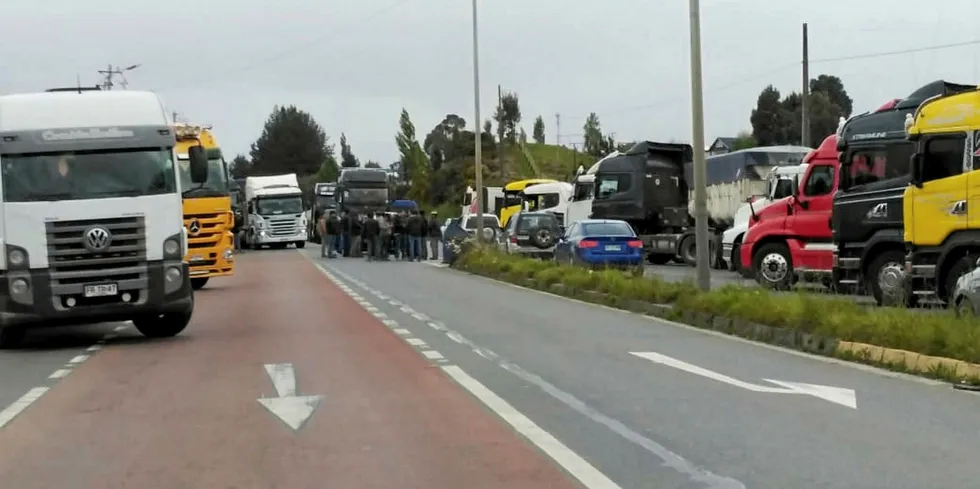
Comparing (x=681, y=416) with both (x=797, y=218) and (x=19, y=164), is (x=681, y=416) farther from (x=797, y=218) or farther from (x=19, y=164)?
(x=797, y=218)

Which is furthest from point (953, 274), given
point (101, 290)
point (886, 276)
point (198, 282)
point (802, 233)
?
point (198, 282)

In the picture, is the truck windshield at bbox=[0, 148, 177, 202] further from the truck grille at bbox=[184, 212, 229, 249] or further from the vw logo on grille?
the truck grille at bbox=[184, 212, 229, 249]

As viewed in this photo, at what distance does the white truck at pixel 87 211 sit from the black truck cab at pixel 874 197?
11399 mm

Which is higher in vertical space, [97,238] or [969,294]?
[97,238]

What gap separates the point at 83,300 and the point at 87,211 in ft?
3.75

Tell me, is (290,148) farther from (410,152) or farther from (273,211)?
(273,211)

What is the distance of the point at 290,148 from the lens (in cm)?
15012

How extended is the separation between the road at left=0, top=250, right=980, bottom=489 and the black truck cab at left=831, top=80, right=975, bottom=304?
16.8ft

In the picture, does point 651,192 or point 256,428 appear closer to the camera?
point 256,428

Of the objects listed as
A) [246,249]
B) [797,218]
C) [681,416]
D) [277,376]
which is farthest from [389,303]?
[246,249]

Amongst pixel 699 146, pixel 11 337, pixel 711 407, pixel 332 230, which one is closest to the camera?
pixel 711 407

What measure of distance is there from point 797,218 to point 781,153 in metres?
12.2

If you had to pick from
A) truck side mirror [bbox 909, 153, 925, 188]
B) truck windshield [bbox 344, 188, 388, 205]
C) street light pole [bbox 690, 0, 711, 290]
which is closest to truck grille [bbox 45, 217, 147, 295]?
street light pole [bbox 690, 0, 711, 290]

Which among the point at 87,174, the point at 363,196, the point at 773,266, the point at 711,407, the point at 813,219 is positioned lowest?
the point at 711,407
